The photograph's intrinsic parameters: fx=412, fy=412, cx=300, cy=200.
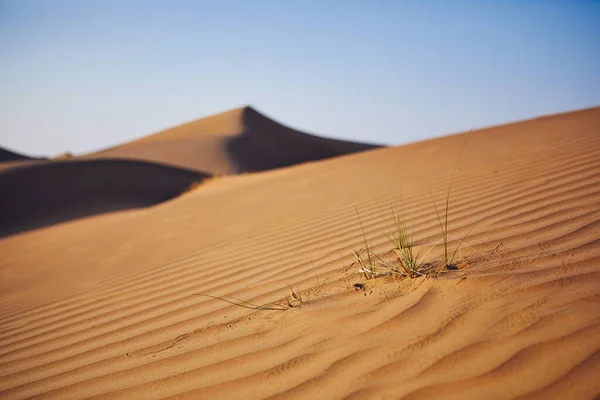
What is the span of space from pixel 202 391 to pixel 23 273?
4.68m

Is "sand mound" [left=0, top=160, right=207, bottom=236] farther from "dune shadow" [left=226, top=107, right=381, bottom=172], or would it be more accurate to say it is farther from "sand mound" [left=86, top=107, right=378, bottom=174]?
"dune shadow" [left=226, top=107, right=381, bottom=172]

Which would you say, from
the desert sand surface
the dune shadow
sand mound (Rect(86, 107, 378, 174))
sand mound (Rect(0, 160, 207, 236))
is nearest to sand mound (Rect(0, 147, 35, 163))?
sand mound (Rect(86, 107, 378, 174))

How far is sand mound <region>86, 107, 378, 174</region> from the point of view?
24.8 meters

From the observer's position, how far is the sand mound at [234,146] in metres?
24.8

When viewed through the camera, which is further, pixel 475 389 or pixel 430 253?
pixel 430 253

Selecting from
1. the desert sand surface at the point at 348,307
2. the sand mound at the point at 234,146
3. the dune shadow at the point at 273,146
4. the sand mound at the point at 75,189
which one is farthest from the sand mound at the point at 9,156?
the desert sand surface at the point at 348,307

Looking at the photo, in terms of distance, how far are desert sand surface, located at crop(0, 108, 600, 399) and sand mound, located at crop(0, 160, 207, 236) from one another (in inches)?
359

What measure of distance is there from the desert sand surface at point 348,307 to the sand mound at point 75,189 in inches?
359

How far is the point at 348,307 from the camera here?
6.08 feet

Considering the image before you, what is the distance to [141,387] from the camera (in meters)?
1.70

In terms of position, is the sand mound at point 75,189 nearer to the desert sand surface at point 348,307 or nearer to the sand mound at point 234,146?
the sand mound at point 234,146

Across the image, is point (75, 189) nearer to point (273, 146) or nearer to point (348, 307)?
point (348, 307)

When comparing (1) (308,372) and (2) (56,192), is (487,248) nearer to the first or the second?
(1) (308,372)

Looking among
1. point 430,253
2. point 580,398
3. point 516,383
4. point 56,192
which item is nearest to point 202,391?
point 516,383
